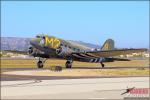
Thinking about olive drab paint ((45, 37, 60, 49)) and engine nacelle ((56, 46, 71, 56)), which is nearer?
olive drab paint ((45, 37, 60, 49))

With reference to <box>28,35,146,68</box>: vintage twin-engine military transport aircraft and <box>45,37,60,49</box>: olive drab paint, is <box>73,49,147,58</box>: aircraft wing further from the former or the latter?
<box>45,37,60,49</box>: olive drab paint

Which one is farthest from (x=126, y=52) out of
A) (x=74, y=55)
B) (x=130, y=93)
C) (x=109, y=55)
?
(x=130, y=93)

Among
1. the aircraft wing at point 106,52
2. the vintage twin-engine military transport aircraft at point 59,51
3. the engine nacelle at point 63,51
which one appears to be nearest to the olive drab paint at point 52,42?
the vintage twin-engine military transport aircraft at point 59,51

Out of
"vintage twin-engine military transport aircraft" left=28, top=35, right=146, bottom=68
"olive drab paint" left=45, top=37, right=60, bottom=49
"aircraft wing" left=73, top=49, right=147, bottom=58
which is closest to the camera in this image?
"olive drab paint" left=45, top=37, right=60, bottom=49

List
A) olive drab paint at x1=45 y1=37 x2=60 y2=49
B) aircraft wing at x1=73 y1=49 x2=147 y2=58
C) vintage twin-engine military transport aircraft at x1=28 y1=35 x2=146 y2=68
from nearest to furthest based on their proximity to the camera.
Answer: olive drab paint at x1=45 y1=37 x2=60 y2=49
vintage twin-engine military transport aircraft at x1=28 y1=35 x2=146 y2=68
aircraft wing at x1=73 y1=49 x2=147 y2=58

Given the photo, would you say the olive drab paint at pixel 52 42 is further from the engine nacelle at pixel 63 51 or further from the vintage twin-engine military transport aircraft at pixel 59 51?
the engine nacelle at pixel 63 51

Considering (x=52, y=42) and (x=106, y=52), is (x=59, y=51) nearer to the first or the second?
(x=52, y=42)

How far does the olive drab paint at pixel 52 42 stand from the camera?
56.2 m

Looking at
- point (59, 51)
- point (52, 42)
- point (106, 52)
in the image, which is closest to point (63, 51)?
point (59, 51)

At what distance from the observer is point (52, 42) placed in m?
56.2

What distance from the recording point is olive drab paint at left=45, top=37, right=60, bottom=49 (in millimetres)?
56188

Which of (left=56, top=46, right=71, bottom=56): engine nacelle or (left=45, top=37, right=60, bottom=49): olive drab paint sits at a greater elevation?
(left=45, top=37, right=60, bottom=49): olive drab paint

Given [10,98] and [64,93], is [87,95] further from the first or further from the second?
[10,98]

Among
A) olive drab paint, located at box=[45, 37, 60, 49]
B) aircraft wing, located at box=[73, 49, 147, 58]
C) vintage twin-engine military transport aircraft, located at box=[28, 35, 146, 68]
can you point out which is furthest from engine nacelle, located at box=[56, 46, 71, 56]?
aircraft wing, located at box=[73, 49, 147, 58]
